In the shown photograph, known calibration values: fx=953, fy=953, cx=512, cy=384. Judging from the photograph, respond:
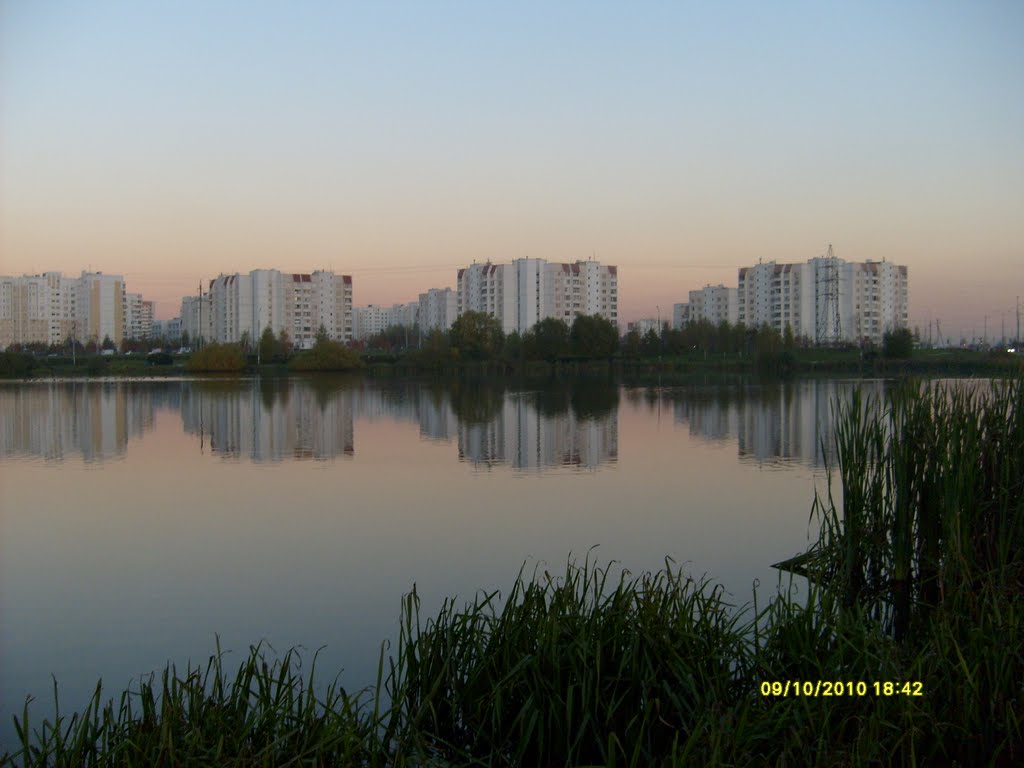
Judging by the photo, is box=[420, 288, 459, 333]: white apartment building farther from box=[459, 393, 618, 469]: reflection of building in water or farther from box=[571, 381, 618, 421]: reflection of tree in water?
box=[459, 393, 618, 469]: reflection of building in water

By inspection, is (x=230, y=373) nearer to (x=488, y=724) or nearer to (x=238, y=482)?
(x=238, y=482)

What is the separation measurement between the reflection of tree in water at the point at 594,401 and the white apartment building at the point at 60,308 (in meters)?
100

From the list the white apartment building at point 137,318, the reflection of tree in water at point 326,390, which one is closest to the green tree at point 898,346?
the reflection of tree in water at point 326,390

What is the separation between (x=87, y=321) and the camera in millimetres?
135875

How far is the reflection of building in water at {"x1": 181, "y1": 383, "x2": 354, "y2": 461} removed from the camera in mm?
23250

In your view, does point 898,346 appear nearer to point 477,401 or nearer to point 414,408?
point 477,401

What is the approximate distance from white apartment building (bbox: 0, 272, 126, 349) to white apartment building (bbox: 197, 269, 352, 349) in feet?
46.1

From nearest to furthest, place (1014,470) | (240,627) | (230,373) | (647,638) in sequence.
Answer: (647,638) < (1014,470) < (240,627) < (230,373)

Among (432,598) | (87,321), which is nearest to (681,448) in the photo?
(432,598)

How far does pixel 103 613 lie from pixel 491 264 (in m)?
123

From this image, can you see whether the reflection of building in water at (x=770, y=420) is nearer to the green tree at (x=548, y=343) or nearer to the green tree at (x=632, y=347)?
the green tree at (x=548, y=343)

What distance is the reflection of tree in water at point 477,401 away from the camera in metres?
32.1

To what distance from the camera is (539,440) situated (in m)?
24.5

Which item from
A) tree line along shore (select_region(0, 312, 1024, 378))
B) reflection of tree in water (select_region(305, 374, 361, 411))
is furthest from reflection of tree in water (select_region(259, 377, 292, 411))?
tree line along shore (select_region(0, 312, 1024, 378))
